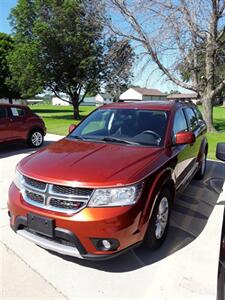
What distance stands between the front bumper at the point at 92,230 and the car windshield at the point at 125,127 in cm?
128

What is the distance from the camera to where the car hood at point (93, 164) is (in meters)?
2.93

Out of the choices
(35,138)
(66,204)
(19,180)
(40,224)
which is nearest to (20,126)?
(35,138)

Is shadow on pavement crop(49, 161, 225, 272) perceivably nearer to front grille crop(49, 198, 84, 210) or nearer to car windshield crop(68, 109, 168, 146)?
front grille crop(49, 198, 84, 210)

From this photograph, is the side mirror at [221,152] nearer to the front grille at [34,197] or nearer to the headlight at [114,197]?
the headlight at [114,197]

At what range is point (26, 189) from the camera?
Answer: 10.5 feet

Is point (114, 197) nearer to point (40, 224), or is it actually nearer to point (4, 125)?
point (40, 224)

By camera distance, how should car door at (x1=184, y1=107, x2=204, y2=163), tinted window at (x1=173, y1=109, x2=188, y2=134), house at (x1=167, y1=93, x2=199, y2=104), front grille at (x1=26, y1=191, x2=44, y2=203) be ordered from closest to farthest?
front grille at (x1=26, y1=191, x2=44, y2=203) < tinted window at (x1=173, y1=109, x2=188, y2=134) < car door at (x1=184, y1=107, x2=204, y2=163) < house at (x1=167, y1=93, x2=199, y2=104)

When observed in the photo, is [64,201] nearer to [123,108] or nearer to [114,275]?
[114,275]

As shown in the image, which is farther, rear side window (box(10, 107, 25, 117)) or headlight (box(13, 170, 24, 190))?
rear side window (box(10, 107, 25, 117))

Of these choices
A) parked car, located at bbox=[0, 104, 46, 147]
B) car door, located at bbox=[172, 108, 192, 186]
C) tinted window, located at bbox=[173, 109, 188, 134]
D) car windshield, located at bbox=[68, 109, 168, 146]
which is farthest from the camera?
parked car, located at bbox=[0, 104, 46, 147]

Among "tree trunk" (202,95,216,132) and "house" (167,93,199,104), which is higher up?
"house" (167,93,199,104)

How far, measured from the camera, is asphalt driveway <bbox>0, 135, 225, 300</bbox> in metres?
2.80

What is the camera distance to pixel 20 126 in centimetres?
955

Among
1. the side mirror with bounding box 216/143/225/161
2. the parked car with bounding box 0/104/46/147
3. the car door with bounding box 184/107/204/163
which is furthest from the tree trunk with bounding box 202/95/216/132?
the side mirror with bounding box 216/143/225/161
